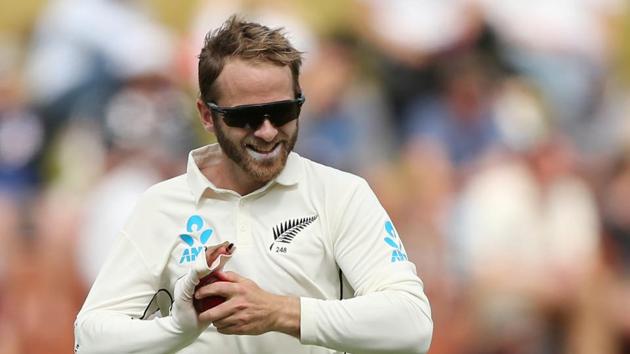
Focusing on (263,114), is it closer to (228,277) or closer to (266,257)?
(266,257)

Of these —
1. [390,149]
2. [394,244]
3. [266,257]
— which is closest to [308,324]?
[266,257]

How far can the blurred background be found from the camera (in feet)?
26.5

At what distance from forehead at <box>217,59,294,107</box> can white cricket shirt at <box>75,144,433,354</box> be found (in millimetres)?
242

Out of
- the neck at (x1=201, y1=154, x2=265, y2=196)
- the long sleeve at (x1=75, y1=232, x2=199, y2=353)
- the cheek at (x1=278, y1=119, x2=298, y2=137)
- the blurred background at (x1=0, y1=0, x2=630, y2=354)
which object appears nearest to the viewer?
the long sleeve at (x1=75, y1=232, x2=199, y2=353)

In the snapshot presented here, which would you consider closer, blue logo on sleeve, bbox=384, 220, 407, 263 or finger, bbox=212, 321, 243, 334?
finger, bbox=212, 321, 243, 334

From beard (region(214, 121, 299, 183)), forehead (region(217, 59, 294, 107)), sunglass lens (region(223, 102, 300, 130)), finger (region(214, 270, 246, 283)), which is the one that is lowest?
finger (region(214, 270, 246, 283))

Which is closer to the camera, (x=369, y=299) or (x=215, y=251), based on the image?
(x=215, y=251)

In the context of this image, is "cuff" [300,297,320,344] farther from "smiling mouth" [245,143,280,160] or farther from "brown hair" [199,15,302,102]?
"brown hair" [199,15,302,102]

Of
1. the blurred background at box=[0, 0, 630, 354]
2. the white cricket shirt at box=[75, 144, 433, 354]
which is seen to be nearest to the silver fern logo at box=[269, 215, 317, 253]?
the white cricket shirt at box=[75, 144, 433, 354]

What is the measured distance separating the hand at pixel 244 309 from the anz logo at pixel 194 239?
0.95ft

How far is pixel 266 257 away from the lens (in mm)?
3693

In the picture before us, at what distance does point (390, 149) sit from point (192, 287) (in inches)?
192

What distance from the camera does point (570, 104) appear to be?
8336mm

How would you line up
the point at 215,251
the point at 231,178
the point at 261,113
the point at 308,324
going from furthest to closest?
the point at 231,178
the point at 261,113
the point at 308,324
the point at 215,251
